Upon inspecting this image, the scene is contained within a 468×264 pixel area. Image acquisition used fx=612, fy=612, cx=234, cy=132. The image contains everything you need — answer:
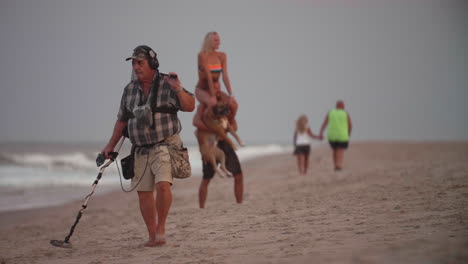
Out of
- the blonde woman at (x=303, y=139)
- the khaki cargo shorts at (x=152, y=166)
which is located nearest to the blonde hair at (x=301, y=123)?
the blonde woman at (x=303, y=139)

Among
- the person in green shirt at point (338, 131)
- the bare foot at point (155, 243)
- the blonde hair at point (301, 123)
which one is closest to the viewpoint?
the bare foot at point (155, 243)

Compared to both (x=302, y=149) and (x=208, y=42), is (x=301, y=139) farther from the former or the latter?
(x=208, y=42)

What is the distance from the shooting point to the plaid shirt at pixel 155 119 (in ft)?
20.0

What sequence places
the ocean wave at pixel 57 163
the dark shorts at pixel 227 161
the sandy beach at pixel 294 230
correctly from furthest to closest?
the ocean wave at pixel 57 163
the dark shorts at pixel 227 161
the sandy beach at pixel 294 230

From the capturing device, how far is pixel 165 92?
6.14 meters

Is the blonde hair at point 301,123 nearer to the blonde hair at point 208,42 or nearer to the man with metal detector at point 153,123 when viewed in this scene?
the blonde hair at point 208,42

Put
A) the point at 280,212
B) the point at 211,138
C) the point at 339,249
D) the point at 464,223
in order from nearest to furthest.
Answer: the point at 339,249
the point at 464,223
the point at 280,212
the point at 211,138

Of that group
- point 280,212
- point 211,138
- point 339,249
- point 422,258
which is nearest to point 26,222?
point 211,138

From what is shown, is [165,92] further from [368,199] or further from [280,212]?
[368,199]

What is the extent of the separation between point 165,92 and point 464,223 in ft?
10.2

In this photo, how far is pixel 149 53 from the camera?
244 inches

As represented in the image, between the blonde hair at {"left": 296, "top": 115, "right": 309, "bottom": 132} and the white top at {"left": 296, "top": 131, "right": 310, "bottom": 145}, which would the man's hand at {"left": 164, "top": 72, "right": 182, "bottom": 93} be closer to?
the white top at {"left": 296, "top": 131, "right": 310, "bottom": 145}

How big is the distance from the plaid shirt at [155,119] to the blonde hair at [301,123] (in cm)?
1203

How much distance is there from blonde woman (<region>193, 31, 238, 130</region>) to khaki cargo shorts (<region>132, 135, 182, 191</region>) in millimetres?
2961
